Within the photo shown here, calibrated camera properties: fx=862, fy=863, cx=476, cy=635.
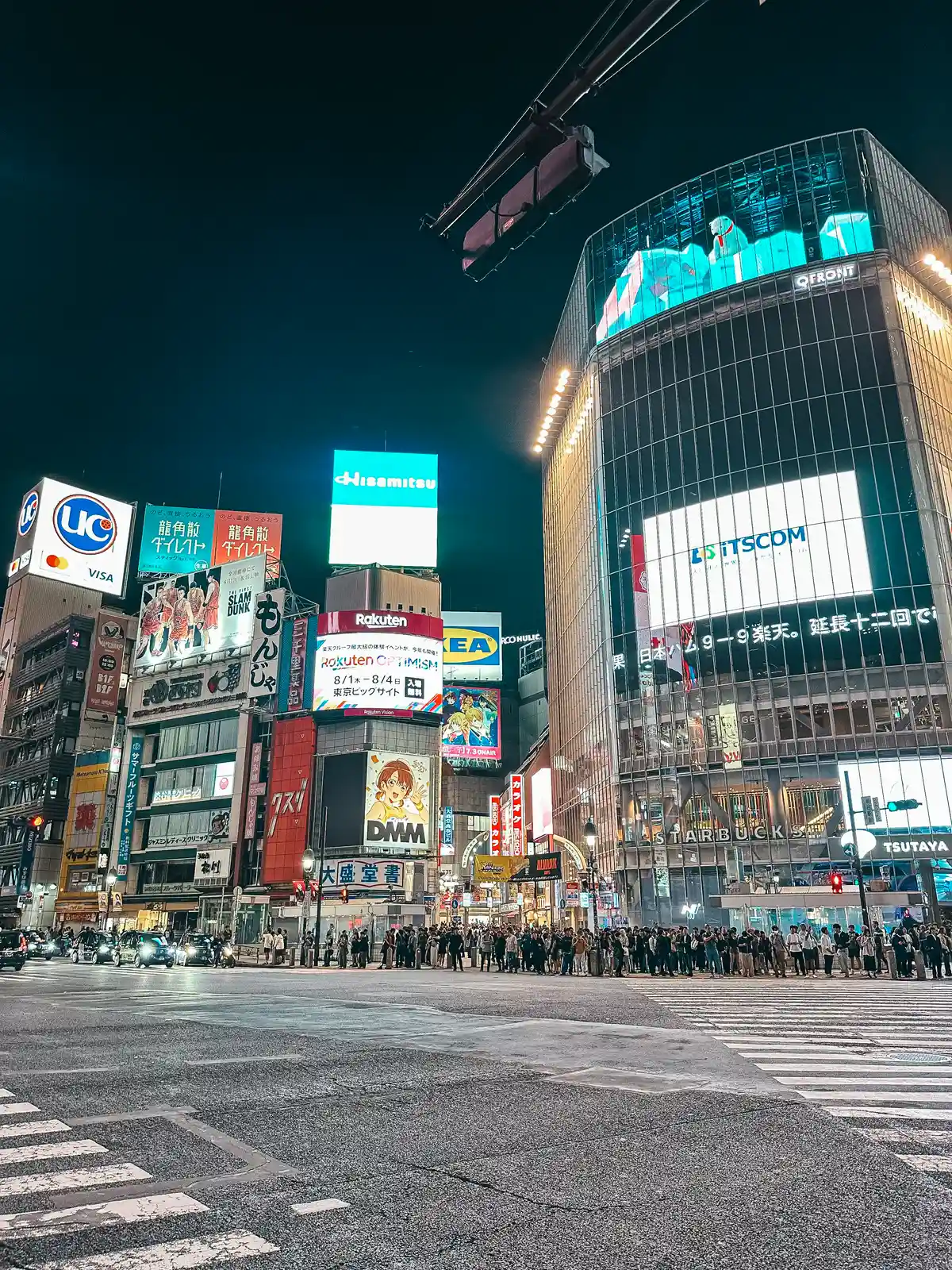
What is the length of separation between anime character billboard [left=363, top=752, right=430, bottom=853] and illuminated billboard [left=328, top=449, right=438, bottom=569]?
1783 centimetres

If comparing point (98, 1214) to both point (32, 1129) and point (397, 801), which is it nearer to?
point (32, 1129)

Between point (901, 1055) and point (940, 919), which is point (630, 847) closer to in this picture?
point (940, 919)

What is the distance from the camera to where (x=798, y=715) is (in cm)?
6050

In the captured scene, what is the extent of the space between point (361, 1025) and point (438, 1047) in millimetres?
3041

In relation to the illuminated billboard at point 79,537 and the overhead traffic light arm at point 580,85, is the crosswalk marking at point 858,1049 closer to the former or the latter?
the overhead traffic light arm at point 580,85

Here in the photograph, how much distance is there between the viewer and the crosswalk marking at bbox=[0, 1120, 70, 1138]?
6.58 metres

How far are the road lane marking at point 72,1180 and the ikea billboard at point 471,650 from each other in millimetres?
113679

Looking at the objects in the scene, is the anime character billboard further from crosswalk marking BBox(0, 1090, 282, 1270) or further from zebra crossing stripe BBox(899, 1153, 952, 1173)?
zebra crossing stripe BBox(899, 1153, 952, 1173)

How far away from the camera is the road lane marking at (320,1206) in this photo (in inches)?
188

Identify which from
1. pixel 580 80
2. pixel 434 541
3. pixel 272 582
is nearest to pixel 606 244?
pixel 434 541

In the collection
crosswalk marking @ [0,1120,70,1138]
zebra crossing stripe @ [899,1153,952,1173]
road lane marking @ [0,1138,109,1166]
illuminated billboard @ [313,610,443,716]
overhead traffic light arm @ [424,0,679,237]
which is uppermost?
illuminated billboard @ [313,610,443,716]

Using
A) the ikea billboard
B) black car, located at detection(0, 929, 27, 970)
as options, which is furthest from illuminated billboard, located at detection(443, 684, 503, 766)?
black car, located at detection(0, 929, 27, 970)

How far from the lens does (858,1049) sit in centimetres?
1132

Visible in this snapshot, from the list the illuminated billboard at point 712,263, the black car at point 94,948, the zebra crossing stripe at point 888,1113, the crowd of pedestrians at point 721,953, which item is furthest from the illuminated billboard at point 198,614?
the zebra crossing stripe at point 888,1113
